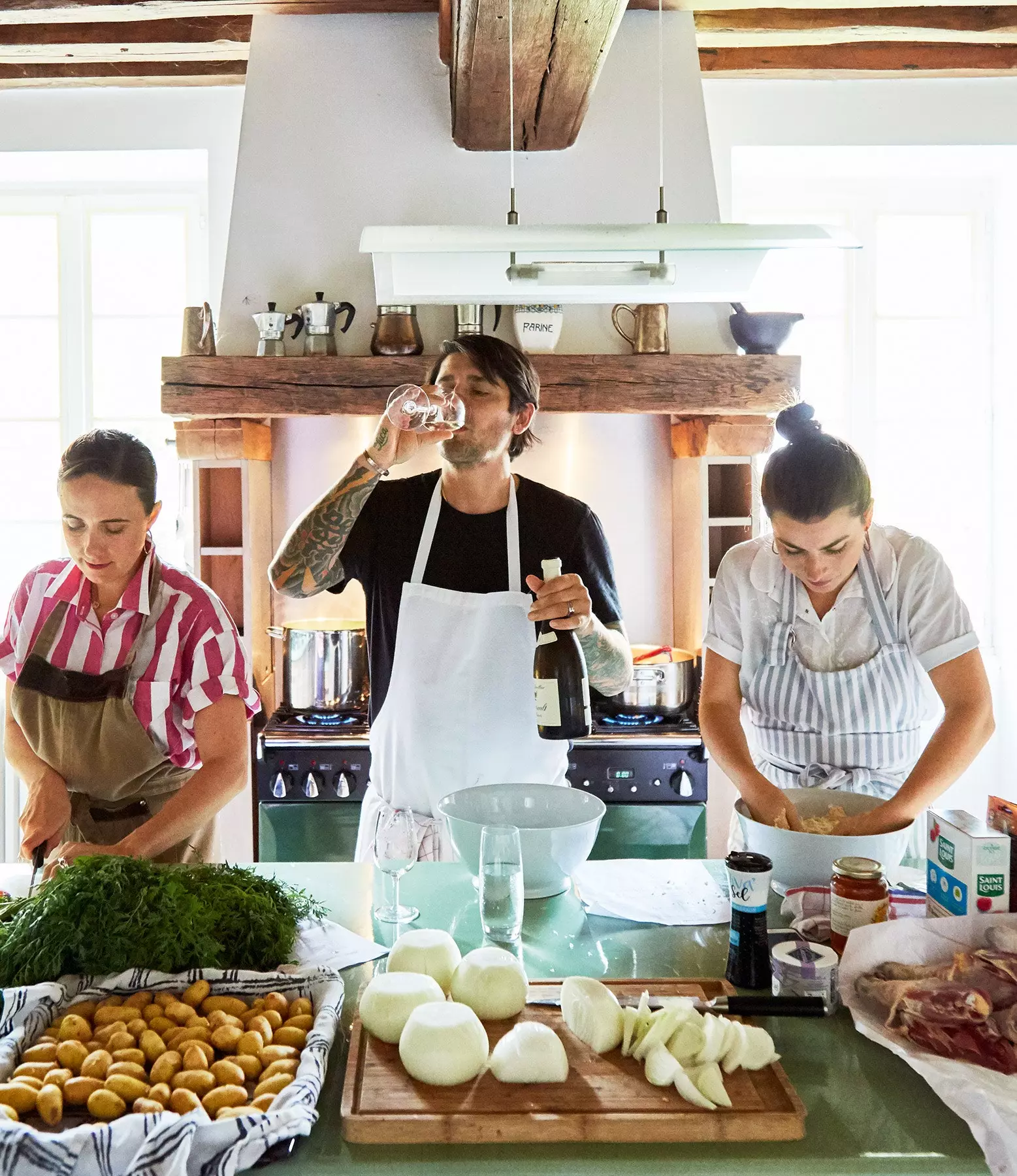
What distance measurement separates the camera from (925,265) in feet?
14.5

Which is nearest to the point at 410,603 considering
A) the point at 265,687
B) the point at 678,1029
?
the point at 678,1029

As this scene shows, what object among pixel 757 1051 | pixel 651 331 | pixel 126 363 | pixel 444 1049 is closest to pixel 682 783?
pixel 651 331

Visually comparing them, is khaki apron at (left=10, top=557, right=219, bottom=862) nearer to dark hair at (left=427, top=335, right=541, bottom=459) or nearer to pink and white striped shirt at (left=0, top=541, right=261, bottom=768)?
pink and white striped shirt at (left=0, top=541, right=261, bottom=768)

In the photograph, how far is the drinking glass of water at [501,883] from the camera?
4.83 feet

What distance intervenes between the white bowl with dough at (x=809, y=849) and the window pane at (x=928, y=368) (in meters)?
3.11

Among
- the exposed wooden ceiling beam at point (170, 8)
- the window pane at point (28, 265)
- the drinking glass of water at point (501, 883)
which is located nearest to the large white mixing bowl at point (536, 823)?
the drinking glass of water at point (501, 883)

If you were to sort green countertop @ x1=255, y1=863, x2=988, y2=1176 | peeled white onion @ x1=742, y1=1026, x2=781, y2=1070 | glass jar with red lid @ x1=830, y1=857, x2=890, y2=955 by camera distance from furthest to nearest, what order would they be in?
glass jar with red lid @ x1=830, y1=857, x2=890, y2=955 < peeled white onion @ x1=742, y1=1026, x2=781, y2=1070 < green countertop @ x1=255, y1=863, x2=988, y2=1176

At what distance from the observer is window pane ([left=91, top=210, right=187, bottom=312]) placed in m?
4.31

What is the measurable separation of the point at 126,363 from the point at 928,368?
3.35 m

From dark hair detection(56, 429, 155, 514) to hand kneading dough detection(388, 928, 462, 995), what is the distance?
1001mm

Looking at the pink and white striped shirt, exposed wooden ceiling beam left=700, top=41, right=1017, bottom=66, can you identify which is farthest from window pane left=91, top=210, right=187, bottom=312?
the pink and white striped shirt

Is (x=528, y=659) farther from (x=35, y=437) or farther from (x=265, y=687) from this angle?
(x=35, y=437)

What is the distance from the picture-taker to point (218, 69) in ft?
13.0

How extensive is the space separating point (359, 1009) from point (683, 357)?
2709 mm
